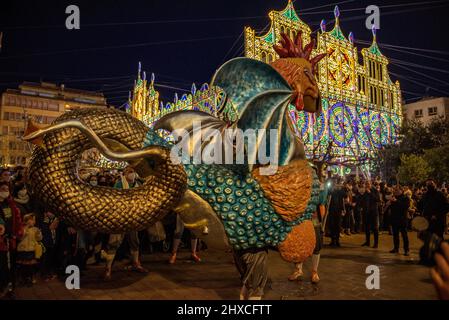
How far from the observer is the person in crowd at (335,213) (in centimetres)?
866

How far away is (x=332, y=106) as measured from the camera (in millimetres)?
24797

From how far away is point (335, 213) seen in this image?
8898mm

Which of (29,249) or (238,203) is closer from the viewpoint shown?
(238,203)

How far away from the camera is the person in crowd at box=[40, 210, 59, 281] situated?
16.9ft

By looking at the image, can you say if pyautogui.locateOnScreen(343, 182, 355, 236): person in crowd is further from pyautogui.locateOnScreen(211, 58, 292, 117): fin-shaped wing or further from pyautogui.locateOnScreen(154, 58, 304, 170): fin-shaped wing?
pyautogui.locateOnScreen(211, 58, 292, 117): fin-shaped wing

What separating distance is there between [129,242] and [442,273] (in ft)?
16.3

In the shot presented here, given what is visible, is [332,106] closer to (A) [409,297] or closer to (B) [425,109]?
(A) [409,297]

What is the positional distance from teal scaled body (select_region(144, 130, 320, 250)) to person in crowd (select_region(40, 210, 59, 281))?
123 inches

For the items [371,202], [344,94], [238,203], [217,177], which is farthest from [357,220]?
[344,94]

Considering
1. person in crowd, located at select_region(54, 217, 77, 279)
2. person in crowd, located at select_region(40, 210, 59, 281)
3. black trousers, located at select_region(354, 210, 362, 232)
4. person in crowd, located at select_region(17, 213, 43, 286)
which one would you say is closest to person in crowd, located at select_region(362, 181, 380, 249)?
black trousers, located at select_region(354, 210, 362, 232)

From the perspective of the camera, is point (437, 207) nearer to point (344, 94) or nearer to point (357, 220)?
point (357, 220)

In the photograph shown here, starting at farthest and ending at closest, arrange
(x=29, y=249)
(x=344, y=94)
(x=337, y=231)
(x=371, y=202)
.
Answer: (x=344, y=94) < (x=371, y=202) < (x=337, y=231) < (x=29, y=249)

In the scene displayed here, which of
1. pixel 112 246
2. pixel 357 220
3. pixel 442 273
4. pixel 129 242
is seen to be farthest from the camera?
pixel 357 220

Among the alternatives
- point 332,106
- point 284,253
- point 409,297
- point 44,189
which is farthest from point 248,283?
point 332,106
